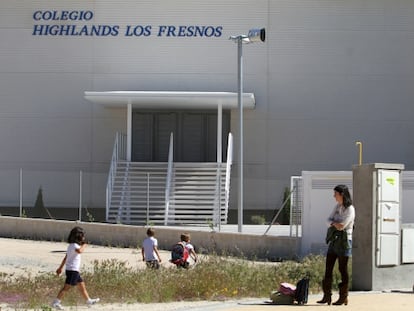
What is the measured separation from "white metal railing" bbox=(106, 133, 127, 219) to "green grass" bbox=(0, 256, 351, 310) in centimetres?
1622

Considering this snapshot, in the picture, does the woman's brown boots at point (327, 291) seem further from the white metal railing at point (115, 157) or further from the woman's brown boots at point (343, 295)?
the white metal railing at point (115, 157)

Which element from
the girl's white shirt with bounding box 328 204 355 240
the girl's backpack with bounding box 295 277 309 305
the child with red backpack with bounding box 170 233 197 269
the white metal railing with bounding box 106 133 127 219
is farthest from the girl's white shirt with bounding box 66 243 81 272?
the white metal railing with bounding box 106 133 127 219

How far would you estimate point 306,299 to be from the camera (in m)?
12.6

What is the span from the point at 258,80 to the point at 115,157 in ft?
25.5

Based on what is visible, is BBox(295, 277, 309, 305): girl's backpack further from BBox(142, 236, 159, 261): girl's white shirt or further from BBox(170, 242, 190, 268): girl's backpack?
BBox(142, 236, 159, 261): girl's white shirt

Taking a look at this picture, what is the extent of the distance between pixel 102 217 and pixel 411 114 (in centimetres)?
1422

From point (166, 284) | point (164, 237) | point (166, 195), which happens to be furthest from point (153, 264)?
point (166, 195)

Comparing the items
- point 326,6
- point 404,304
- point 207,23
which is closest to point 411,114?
point 326,6

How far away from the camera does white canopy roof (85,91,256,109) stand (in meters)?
33.2

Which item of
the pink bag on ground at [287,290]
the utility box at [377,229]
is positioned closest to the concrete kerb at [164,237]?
the utility box at [377,229]

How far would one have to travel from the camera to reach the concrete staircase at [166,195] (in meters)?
31.9

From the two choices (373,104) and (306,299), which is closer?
(306,299)

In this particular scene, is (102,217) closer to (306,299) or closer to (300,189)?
(300,189)

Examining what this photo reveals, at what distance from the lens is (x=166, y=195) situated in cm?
3203
